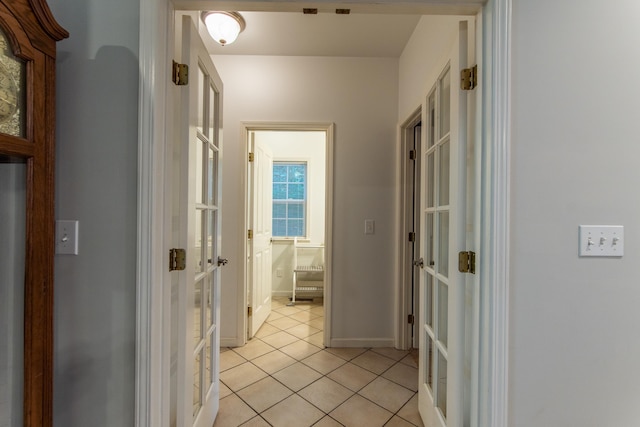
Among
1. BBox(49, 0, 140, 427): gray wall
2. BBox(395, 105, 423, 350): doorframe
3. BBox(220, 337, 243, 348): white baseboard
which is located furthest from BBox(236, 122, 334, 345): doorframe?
BBox(49, 0, 140, 427): gray wall

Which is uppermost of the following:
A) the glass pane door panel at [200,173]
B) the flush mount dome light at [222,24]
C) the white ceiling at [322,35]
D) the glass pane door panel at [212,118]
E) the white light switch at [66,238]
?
the white ceiling at [322,35]

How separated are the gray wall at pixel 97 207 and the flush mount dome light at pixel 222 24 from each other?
3.43 feet

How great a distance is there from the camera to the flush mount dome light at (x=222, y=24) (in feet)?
5.95

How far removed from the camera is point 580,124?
920 mm

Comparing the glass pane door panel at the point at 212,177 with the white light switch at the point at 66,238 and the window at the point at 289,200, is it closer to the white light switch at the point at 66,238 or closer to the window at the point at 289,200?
the white light switch at the point at 66,238

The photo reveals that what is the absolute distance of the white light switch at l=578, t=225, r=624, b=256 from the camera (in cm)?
91

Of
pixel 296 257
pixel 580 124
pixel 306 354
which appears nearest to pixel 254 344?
pixel 306 354

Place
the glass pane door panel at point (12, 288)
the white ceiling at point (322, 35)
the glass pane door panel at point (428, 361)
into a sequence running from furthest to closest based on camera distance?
1. the white ceiling at point (322, 35)
2. the glass pane door panel at point (428, 361)
3. the glass pane door panel at point (12, 288)

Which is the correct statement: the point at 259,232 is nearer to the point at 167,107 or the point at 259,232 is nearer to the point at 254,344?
the point at 254,344

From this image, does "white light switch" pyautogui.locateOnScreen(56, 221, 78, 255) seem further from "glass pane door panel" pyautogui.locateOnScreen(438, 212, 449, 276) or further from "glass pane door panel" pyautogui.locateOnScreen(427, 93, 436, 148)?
"glass pane door panel" pyautogui.locateOnScreen(427, 93, 436, 148)

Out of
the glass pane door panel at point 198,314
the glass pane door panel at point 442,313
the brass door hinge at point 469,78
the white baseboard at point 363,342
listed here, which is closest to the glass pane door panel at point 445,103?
the brass door hinge at point 469,78

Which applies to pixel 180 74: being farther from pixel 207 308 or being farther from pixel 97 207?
pixel 207 308

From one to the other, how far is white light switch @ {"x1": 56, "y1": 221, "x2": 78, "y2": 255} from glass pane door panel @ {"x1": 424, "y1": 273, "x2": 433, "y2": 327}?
1.61 m

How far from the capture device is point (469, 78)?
1.03m
